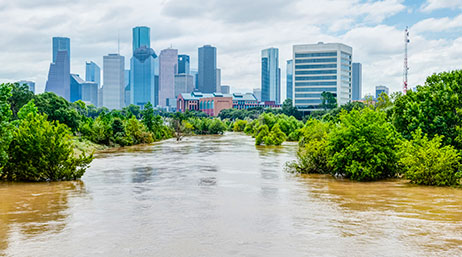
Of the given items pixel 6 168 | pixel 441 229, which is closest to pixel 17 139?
pixel 6 168

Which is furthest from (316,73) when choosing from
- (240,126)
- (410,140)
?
(410,140)

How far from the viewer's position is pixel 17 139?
28.7 meters

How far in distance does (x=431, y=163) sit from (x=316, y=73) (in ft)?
492

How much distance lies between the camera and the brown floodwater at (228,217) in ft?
51.1

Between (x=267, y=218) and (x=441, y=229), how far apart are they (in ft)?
22.3

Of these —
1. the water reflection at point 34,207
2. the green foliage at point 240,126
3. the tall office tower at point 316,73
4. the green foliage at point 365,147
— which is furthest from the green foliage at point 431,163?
the tall office tower at point 316,73

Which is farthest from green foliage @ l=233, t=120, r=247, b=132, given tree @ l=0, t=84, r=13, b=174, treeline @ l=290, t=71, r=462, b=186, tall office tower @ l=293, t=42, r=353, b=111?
tree @ l=0, t=84, r=13, b=174

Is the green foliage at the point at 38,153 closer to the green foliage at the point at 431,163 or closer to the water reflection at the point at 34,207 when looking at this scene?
the water reflection at the point at 34,207

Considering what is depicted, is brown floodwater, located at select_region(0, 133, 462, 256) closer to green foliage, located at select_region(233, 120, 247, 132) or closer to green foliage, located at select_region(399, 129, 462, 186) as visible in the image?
green foliage, located at select_region(399, 129, 462, 186)

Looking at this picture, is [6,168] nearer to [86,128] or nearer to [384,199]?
[384,199]

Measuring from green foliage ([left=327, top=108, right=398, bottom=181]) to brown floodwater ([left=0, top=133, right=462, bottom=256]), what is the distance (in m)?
1.05

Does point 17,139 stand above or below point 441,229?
above

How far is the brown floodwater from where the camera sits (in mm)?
15562

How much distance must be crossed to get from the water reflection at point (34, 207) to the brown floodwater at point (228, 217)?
4 centimetres
